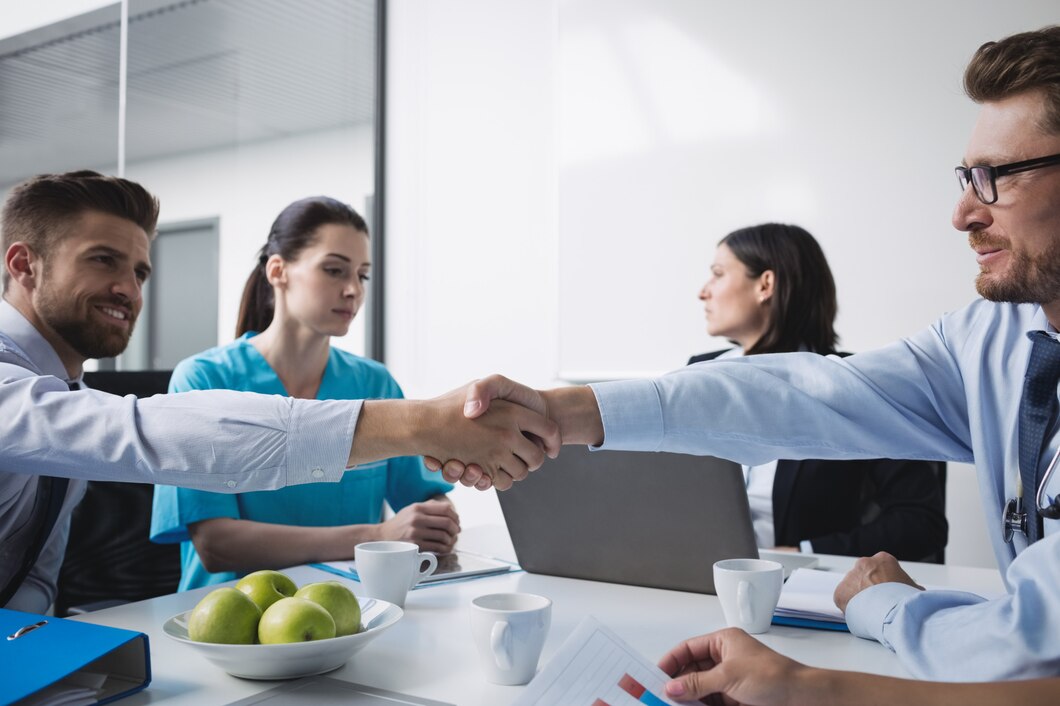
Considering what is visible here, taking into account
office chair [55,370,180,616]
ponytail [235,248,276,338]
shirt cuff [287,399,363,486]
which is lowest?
office chair [55,370,180,616]

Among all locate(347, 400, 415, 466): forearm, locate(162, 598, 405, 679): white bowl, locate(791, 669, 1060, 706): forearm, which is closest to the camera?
locate(791, 669, 1060, 706): forearm

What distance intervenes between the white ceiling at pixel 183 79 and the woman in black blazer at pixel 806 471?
1.90 meters

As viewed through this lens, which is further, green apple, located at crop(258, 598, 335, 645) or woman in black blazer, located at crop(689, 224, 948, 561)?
woman in black blazer, located at crop(689, 224, 948, 561)

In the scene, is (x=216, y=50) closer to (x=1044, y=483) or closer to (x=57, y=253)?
(x=57, y=253)

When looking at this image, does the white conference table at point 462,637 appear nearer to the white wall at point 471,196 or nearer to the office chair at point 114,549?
the office chair at point 114,549

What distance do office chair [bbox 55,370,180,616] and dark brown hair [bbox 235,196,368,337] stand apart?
43 centimetres

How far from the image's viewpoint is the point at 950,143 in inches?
109

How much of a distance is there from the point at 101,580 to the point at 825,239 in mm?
2287

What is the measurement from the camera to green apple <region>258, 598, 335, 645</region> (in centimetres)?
90

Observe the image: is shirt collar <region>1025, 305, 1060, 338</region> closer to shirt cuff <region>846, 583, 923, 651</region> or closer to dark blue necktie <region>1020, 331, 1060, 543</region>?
dark blue necktie <region>1020, 331, 1060, 543</region>

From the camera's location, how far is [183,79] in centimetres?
320

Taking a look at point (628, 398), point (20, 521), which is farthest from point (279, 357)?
point (628, 398)

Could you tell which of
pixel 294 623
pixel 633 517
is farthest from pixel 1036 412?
pixel 294 623

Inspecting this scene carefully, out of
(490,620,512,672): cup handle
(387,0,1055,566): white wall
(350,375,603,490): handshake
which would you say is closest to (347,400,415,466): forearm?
(350,375,603,490): handshake
